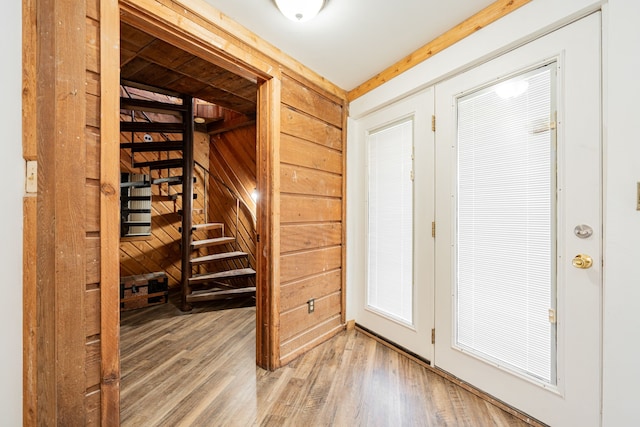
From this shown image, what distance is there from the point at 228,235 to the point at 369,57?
3.33 m

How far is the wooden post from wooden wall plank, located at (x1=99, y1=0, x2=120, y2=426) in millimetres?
1968

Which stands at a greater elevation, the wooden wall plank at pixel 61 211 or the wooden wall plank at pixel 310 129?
the wooden wall plank at pixel 310 129

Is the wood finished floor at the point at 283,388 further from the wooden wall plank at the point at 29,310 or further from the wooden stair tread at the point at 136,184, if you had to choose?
the wooden stair tread at the point at 136,184

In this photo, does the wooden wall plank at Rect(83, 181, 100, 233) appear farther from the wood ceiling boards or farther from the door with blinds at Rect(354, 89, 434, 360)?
the door with blinds at Rect(354, 89, 434, 360)

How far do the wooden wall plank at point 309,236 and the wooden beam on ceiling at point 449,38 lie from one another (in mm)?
1291

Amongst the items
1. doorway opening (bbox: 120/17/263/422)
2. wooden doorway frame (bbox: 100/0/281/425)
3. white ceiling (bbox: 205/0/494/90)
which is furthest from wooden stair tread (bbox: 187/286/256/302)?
white ceiling (bbox: 205/0/494/90)

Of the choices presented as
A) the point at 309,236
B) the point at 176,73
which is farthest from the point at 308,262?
the point at 176,73

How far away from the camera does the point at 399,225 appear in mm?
2148

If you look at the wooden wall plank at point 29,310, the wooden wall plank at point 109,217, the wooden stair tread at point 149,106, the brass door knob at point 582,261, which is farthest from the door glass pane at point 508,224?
the wooden stair tread at point 149,106

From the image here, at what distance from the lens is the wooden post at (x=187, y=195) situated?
3.07 meters

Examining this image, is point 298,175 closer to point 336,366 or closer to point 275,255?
point 275,255

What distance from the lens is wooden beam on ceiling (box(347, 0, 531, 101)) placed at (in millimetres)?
1445

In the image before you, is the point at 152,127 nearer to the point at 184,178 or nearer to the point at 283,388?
the point at 184,178

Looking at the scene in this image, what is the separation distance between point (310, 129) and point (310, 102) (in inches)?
9.0
